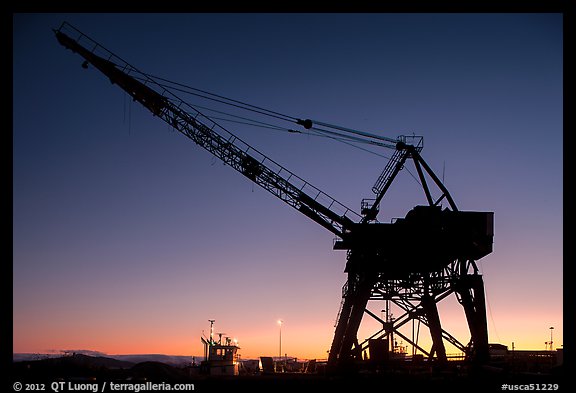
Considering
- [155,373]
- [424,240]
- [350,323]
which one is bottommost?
[155,373]

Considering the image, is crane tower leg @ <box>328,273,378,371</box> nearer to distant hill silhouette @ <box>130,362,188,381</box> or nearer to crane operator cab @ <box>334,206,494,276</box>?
crane operator cab @ <box>334,206,494,276</box>

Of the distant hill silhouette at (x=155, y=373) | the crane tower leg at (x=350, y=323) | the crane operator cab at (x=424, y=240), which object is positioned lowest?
the distant hill silhouette at (x=155, y=373)

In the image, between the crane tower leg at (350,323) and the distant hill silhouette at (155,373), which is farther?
the crane tower leg at (350,323)

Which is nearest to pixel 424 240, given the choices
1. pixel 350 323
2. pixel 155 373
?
pixel 350 323

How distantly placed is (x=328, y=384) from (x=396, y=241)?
13.9 meters

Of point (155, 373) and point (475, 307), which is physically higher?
point (475, 307)

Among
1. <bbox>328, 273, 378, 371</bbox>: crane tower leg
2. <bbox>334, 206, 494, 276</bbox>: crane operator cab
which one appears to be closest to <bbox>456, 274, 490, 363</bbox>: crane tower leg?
<bbox>334, 206, 494, 276</bbox>: crane operator cab

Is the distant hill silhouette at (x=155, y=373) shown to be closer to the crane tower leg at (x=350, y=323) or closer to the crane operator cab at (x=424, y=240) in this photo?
the crane tower leg at (x=350, y=323)

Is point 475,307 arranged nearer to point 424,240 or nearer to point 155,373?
point 424,240

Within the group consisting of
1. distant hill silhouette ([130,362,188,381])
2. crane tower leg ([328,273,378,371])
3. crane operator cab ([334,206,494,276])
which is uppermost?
crane operator cab ([334,206,494,276])

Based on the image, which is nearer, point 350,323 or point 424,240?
point 424,240

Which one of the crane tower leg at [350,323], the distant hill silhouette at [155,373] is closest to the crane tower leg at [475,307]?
the crane tower leg at [350,323]
